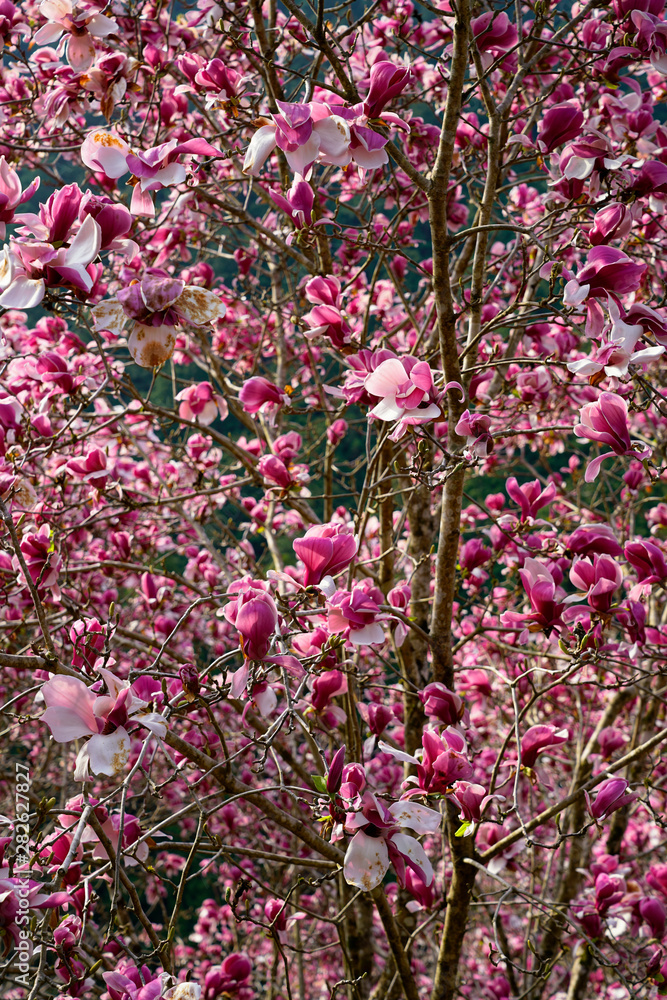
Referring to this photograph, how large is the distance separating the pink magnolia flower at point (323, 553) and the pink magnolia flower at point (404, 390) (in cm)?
23

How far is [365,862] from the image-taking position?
1.07 m

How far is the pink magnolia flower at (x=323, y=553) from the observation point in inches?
48.7

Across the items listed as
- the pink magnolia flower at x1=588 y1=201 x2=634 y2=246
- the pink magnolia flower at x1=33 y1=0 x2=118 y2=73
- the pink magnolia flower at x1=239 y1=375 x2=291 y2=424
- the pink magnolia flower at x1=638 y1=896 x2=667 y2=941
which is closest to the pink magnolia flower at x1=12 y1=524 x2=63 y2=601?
the pink magnolia flower at x1=239 y1=375 x2=291 y2=424

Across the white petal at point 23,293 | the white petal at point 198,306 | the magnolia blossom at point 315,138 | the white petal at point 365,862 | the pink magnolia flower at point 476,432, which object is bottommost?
the white petal at point 365,862

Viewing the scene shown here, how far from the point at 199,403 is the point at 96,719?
1320 millimetres

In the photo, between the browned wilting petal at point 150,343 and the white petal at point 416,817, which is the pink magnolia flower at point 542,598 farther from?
the browned wilting petal at point 150,343

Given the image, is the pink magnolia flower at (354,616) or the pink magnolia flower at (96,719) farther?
the pink magnolia flower at (354,616)

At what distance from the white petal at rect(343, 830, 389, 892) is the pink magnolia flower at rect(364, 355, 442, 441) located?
0.66 metres

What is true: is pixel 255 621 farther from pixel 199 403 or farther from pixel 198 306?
pixel 199 403

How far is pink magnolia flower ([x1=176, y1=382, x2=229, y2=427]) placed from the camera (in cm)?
216

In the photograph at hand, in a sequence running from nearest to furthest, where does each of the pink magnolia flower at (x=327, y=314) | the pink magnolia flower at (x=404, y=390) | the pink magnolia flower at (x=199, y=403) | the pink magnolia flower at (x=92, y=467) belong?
the pink magnolia flower at (x=404, y=390)
the pink magnolia flower at (x=327, y=314)
the pink magnolia flower at (x=92, y=467)
the pink magnolia flower at (x=199, y=403)

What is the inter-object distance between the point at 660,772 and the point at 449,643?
299 centimetres

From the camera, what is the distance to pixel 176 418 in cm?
199

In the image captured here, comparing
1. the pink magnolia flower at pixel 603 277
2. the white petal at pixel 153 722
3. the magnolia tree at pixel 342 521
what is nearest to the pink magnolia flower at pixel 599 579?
the magnolia tree at pixel 342 521
